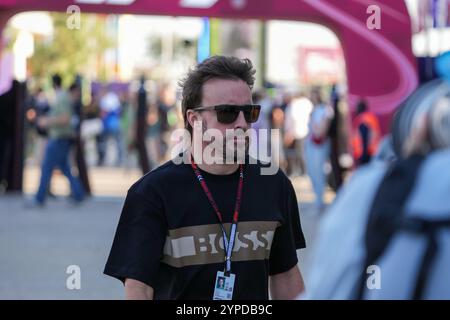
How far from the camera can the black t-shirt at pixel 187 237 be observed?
3109mm

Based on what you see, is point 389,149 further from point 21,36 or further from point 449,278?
point 21,36

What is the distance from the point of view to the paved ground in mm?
7699

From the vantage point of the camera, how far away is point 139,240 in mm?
3090

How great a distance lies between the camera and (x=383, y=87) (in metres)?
12.9

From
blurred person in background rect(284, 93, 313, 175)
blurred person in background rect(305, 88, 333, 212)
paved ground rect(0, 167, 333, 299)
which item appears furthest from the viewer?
blurred person in background rect(284, 93, 313, 175)

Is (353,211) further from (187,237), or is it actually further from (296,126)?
(296,126)

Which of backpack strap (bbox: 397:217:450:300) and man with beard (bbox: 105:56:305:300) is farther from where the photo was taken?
man with beard (bbox: 105:56:305:300)

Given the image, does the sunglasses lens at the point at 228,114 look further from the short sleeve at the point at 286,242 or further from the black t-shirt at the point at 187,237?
the short sleeve at the point at 286,242

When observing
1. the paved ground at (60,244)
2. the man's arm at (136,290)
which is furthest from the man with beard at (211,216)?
the paved ground at (60,244)

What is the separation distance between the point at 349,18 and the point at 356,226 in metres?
11.0

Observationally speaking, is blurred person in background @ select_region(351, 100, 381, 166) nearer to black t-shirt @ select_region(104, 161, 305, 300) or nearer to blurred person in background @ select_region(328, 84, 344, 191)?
blurred person in background @ select_region(328, 84, 344, 191)

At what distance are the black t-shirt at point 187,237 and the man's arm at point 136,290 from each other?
2cm

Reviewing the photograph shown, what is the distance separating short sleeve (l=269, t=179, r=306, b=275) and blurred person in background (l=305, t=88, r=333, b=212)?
9981 millimetres

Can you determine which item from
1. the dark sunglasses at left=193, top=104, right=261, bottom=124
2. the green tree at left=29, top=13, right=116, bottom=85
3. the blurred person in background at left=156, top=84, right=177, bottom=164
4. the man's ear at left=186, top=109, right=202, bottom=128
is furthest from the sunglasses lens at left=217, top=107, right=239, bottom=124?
the green tree at left=29, top=13, right=116, bottom=85
